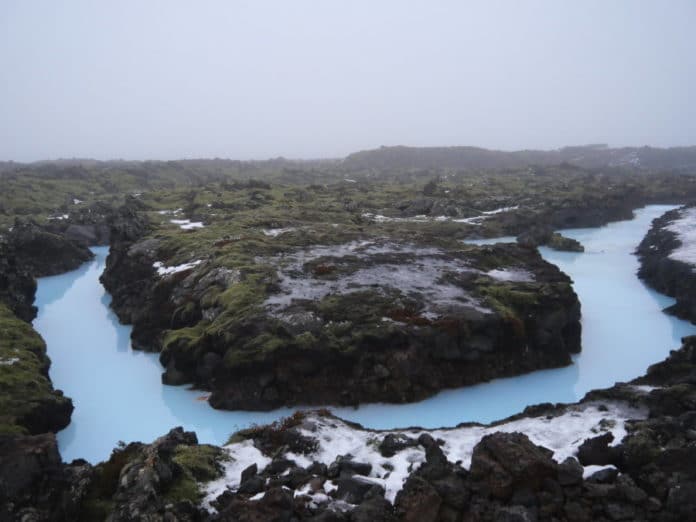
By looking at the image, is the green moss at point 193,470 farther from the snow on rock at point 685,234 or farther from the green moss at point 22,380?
the snow on rock at point 685,234

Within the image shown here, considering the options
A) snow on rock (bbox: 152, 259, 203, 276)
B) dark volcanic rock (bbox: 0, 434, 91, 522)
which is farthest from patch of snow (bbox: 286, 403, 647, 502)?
snow on rock (bbox: 152, 259, 203, 276)

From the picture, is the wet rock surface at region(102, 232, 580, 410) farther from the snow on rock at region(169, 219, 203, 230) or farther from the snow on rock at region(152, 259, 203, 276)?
the snow on rock at region(169, 219, 203, 230)

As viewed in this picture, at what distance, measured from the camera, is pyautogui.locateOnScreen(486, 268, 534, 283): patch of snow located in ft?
92.9

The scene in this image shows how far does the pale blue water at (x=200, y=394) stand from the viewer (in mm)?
18109

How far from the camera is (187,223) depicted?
51375 mm

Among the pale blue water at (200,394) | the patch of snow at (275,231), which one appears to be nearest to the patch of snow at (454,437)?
the pale blue water at (200,394)

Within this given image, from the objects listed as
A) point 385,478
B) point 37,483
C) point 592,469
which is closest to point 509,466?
point 592,469

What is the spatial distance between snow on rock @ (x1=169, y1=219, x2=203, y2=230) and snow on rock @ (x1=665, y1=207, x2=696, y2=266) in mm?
41219

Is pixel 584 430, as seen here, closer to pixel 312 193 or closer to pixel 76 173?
pixel 312 193

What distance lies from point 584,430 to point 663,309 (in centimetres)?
2152

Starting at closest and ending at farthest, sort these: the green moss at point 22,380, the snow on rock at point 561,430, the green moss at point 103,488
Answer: the green moss at point 103,488 → the snow on rock at point 561,430 → the green moss at point 22,380

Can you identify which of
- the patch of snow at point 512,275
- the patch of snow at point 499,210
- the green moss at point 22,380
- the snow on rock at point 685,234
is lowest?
the green moss at point 22,380

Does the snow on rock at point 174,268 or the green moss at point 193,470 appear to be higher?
the snow on rock at point 174,268

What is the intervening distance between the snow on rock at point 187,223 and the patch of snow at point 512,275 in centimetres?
2989
